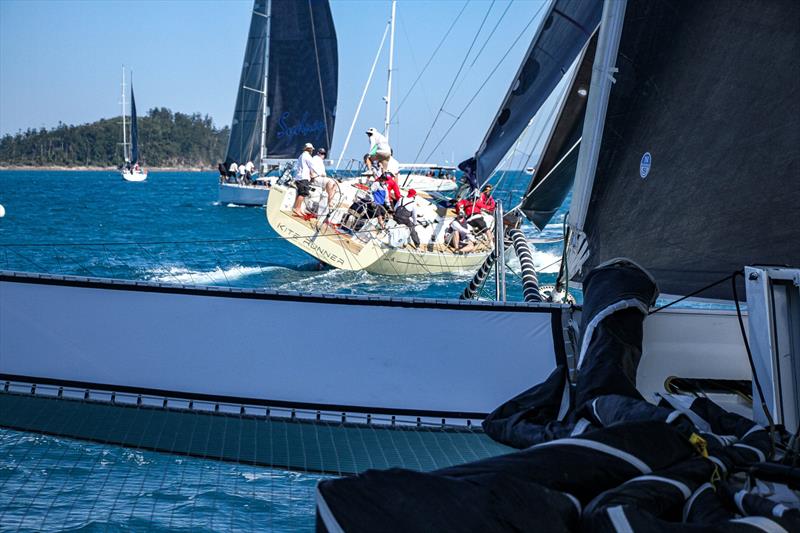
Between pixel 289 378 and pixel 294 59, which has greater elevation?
pixel 294 59

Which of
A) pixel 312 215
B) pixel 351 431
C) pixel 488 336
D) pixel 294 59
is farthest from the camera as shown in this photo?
pixel 294 59

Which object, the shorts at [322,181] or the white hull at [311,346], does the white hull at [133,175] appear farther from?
the white hull at [311,346]

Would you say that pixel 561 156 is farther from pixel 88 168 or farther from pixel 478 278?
pixel 88 168

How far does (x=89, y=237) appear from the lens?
2928 centimetres

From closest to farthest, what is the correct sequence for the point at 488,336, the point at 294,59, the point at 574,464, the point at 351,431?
the point at 574,464 → the point at 351,431 → the point at 488,336 → the point at 294,59

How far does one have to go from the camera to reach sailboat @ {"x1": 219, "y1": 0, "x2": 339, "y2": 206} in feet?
118

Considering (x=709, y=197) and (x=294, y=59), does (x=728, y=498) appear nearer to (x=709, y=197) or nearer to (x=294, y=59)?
(x=709, y=197)

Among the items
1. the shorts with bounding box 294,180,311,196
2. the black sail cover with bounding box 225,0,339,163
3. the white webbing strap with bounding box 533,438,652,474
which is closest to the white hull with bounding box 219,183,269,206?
the black sail cover with bounding box 225,0,339,163

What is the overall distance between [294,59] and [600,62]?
32.7 metres

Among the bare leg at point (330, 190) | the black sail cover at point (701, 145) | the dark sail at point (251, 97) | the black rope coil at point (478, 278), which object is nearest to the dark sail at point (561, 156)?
the black rope coil at point (478, 278)

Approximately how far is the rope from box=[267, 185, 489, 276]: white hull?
979cm

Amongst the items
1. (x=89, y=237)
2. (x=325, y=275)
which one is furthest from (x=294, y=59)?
(x=325, y=275)

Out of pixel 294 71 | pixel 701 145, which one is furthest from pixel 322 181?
pixel 294 71

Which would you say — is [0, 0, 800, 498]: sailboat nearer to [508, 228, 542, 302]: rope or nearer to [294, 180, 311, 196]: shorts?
[508, 228, 542, 302]: rope
